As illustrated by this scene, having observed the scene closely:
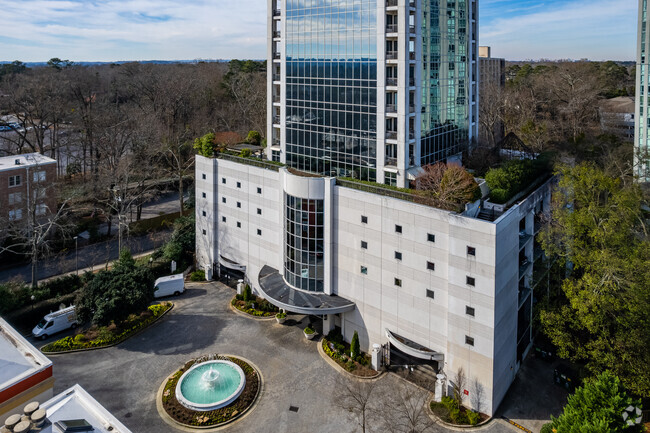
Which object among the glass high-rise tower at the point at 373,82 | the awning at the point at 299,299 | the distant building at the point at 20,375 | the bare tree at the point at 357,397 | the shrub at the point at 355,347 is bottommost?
the bare tree at the point at 357,397

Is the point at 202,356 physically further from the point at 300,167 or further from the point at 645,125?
the point at 645,125

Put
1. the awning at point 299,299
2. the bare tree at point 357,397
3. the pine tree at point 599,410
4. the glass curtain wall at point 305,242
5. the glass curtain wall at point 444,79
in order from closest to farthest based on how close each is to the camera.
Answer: the pine tree at point 599,410, the bare tree at point 357,397, the awning at point 299,299, the glass curtain wall at point 305,242, the glass curtain wall at point 444,79

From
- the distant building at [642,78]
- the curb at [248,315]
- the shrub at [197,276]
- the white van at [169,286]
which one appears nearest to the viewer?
the curb at [248,315]

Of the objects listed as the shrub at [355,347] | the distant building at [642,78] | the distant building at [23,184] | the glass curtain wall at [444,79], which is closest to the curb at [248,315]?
the shrub at [355,347]

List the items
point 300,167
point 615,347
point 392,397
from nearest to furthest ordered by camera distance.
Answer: point 615,347 → point 392,397 → point 300,167

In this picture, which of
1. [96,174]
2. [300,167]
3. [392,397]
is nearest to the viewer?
[392,397]

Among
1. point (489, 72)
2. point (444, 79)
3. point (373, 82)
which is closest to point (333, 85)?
point (373, 82)

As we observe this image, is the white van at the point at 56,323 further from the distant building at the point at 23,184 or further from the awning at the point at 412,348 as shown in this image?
the awning at the point at 412,348

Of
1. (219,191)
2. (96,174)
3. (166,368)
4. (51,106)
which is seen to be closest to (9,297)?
(166,368)
